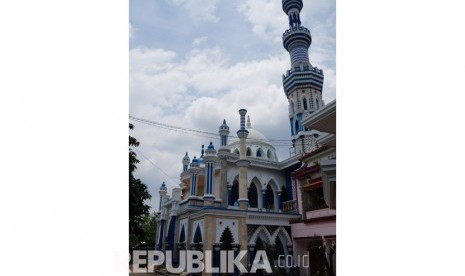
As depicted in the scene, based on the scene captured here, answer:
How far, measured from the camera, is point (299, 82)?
15477 mm

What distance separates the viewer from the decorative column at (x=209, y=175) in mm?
9391

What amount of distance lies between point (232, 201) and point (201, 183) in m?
1.51

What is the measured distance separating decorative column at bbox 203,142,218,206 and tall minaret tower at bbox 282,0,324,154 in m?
5.62

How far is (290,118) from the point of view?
16.3 meters

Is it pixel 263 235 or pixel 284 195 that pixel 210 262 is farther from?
pixel 284 195

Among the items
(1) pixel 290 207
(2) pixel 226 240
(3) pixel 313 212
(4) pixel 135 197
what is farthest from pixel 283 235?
(4) pixel 135 197

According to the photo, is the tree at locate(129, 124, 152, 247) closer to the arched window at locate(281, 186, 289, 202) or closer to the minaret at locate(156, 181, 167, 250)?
the minaret at locate(156, 181, 167, 250)

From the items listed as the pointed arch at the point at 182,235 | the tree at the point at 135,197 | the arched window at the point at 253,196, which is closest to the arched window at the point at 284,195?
the arched window at the point at 253,196

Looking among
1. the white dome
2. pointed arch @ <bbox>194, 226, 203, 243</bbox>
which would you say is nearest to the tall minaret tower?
the white dome

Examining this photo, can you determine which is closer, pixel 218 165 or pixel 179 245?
pixel 179 245

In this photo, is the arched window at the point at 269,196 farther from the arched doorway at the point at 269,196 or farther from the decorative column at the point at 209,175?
the decorative column at the point at 209,175
